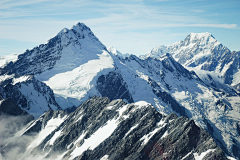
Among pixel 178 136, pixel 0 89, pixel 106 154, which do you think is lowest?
pixel 106 154

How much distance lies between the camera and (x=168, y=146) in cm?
9456

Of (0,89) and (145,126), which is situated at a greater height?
(0,89)

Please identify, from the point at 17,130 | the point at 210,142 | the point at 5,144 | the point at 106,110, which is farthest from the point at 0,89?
the point at 210,142

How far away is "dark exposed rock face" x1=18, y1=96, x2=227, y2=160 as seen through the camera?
301 feet

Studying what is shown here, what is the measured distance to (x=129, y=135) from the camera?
108812 millimetres

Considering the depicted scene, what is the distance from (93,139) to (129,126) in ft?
68.4

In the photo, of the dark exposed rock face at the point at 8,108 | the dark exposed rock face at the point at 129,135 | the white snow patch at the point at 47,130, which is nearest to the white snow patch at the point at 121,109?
the dark exposed rock face at the point at 129,135

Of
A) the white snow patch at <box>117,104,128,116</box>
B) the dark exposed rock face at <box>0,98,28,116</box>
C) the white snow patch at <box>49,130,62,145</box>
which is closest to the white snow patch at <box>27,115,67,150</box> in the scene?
the white snow patch at <box>49,130,62,145</box>

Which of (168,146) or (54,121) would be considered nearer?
(168,146)

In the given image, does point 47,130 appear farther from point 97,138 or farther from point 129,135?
point 129,135

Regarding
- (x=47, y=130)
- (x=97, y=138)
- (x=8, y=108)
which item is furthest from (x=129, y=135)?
(x=8, y=108)

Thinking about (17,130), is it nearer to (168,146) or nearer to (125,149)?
(125,149)

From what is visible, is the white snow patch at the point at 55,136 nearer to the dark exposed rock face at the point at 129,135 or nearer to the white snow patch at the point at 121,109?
the dark exposed rock face at the point at 129,135

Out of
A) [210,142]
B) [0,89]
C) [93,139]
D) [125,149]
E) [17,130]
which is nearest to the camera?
[210,142]
